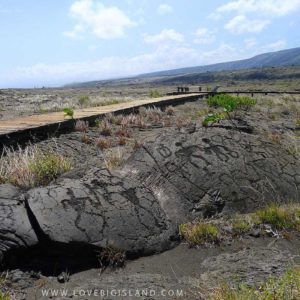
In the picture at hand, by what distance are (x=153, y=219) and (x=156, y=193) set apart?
77cm

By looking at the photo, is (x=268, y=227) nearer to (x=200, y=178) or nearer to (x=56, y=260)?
(x=200, y=178)

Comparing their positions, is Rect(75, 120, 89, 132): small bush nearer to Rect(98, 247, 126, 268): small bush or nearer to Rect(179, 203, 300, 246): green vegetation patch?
Rect(179, 203, 300, 246): green vegetation patch

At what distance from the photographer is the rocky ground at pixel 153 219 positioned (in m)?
4.68

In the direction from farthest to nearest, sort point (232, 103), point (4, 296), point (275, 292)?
1. point (232, 103)
2. point (4, 296)
3. point (275, 292)

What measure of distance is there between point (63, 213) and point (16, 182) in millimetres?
Answer: 1471

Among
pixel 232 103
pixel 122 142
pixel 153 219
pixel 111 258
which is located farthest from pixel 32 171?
pixel 232 103

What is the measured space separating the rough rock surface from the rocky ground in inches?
0.6

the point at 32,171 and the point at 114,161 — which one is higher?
the point at 32,171

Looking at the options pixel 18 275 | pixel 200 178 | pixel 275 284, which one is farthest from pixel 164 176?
pixel 275 284

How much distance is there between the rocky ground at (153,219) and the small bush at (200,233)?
0.12m

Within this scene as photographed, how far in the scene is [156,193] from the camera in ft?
21.1

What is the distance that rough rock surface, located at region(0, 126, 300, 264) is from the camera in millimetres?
5074

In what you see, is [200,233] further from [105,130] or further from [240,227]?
[105,130]

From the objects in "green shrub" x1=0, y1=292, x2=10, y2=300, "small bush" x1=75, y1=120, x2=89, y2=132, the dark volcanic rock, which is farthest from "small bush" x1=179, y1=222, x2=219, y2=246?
"small bush" x1=75, y1=120, x2=89, y2=132
